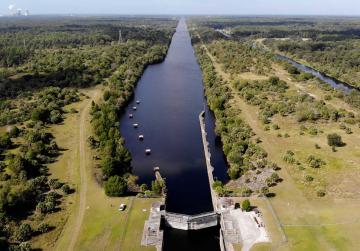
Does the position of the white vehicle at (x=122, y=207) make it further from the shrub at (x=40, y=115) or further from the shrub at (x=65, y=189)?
the shrub at (x=40, y=115)

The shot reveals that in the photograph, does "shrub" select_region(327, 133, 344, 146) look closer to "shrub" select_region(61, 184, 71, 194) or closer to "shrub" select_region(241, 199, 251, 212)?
Result: "shrub" select_region(241, 199, 251, 212)

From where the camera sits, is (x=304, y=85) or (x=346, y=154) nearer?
(x=346, y=154)

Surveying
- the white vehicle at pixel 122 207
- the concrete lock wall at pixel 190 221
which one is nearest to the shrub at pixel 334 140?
the concrete lock wall at pixel 190 221

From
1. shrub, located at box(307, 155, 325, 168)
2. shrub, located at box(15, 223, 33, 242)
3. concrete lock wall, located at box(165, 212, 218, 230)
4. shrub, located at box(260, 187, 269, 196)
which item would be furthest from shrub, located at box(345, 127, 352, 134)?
shrub, located at box(15, 223, 33, 242)

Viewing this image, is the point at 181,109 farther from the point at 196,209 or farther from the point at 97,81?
the point at 196,209

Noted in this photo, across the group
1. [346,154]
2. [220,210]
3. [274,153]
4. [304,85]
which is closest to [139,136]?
[274,153]

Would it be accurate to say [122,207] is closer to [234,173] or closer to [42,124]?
[234,173]

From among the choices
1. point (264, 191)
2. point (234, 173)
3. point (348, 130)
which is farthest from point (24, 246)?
point (348, 130)
